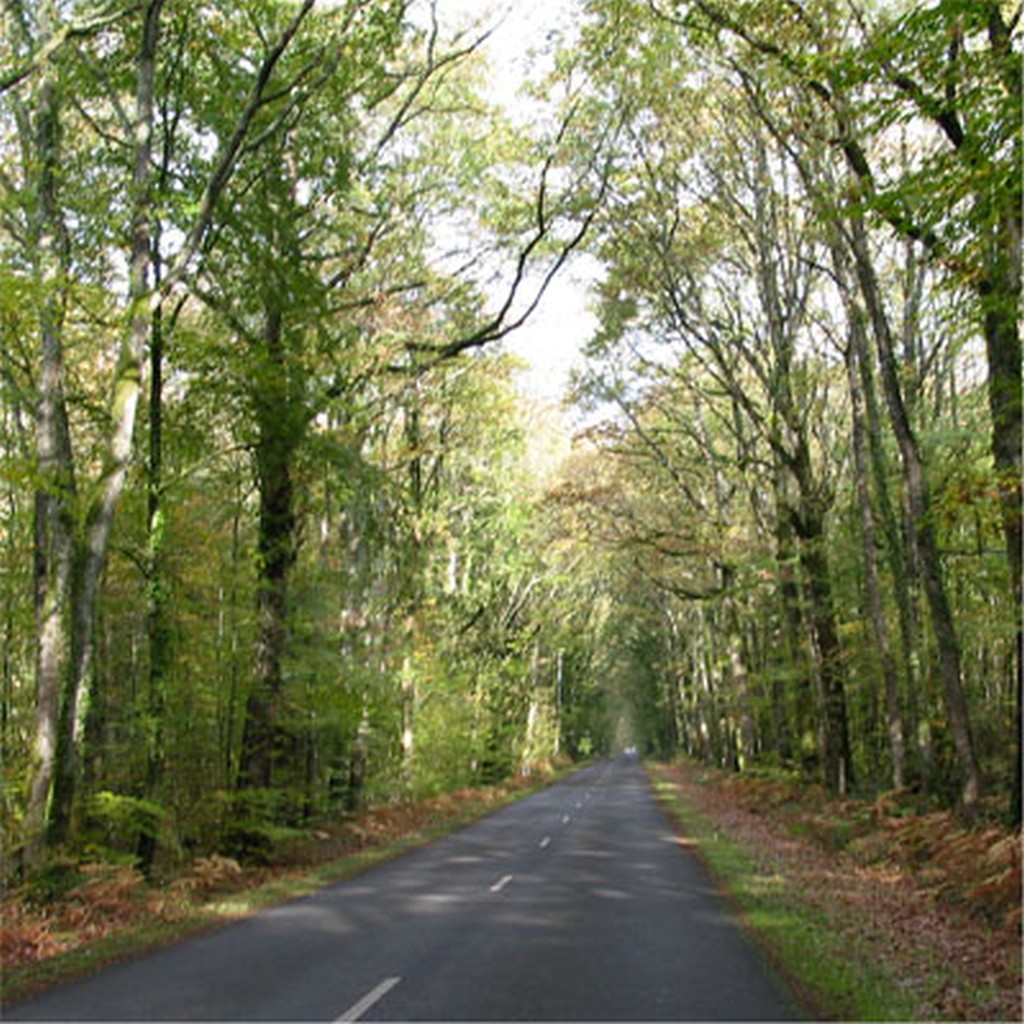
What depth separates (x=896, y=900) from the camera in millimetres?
10820

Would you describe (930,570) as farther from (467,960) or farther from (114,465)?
(114,465)

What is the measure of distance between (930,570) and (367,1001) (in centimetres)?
991

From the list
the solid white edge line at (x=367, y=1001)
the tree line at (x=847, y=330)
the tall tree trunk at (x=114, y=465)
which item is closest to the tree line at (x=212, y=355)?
the tall tree trunk at (x=114, y=465)

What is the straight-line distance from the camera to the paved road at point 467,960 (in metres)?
6.97

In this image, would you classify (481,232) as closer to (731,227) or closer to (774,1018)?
(731,227)

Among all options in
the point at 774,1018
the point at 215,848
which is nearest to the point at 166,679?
the point at 215,848

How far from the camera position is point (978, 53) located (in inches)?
339

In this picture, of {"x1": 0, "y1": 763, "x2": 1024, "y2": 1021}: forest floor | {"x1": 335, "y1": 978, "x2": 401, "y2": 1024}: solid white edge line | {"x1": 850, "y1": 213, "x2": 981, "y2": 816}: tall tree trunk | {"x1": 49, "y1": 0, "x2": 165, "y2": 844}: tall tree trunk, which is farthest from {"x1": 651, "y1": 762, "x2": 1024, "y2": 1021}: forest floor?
{"x1": 49, "y1": 0, "x2": 165, "y2": 844}: tall tree trunk

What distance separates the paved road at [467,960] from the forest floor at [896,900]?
1.87 ft

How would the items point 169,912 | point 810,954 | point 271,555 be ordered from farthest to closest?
1. point 271,555
2. point 169,912
3. point 810,954

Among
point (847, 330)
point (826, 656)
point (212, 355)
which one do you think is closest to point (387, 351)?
point (212, 355)

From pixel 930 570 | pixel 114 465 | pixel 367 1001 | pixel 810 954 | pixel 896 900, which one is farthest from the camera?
pixel 930 570

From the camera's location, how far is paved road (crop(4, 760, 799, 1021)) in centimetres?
697

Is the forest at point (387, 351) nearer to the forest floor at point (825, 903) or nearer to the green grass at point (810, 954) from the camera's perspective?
the forest floor at point (825, 903)
